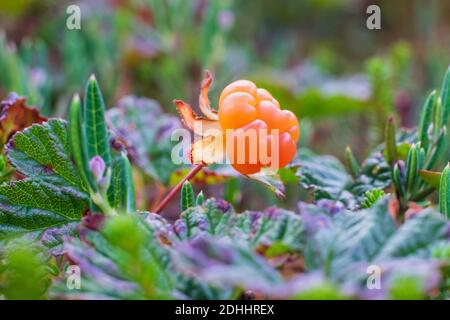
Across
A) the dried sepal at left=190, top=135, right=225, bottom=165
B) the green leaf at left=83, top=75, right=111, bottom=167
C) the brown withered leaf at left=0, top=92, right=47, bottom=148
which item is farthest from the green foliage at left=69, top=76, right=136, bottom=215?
the brown withered leaf at left=0, top=92, right=47, bottom=148

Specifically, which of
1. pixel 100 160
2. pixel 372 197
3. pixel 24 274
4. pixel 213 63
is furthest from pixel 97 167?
pixel 213 63

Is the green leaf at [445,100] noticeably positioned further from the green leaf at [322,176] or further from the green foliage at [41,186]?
the green foliage at [41,186]

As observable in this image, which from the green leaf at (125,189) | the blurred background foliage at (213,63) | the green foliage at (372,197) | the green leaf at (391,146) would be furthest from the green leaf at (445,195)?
the blurred background foliage at (213,63)

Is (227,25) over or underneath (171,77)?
over

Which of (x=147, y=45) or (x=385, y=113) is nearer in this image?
(x=385, y=113)

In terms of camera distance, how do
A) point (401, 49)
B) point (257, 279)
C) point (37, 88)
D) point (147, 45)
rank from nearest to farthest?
1. point (257, 279)
2. point (37, 88)
3. point (401, 49)
4. point (147, 45)

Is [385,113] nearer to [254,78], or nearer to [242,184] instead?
[242,184]

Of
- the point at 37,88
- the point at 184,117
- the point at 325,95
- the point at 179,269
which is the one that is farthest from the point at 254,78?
the point at 179,269
